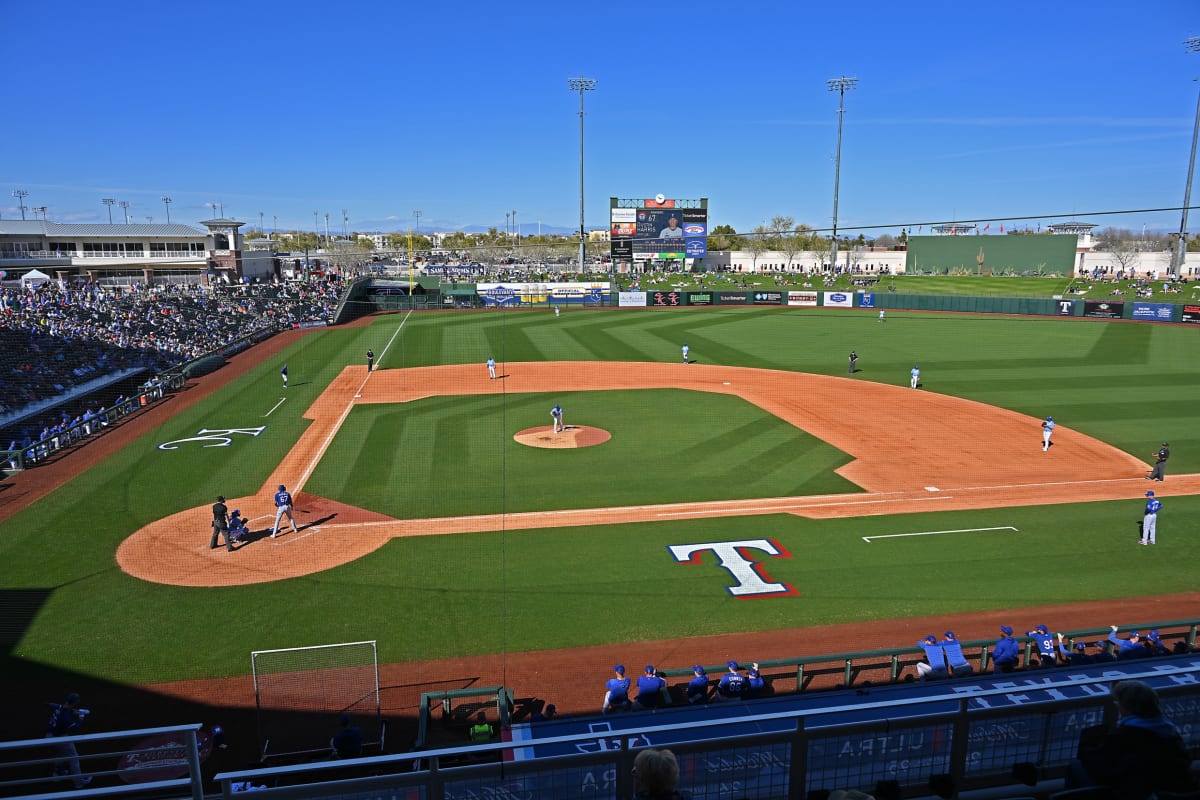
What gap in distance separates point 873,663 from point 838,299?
57.4 metres

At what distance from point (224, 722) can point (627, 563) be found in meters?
7.41

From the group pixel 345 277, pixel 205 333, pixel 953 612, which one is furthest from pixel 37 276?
pixel 953 612

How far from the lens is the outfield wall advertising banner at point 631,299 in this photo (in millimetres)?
62750

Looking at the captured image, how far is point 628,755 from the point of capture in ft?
12.0

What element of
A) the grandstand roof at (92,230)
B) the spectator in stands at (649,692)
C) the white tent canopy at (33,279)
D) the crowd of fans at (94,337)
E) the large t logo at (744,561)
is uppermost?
the grandstand roof at (92,230)

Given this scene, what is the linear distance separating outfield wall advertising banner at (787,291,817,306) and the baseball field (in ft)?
105

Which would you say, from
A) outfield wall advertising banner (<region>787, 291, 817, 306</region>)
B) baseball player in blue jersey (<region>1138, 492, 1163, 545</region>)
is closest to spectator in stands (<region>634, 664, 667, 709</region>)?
baseball player in blue jersey (<region>1138, 492, 1163, 545</region>)

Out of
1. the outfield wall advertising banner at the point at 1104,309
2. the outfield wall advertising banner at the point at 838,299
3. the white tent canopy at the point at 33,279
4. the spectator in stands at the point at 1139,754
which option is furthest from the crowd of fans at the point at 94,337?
the outfield wall advertising banner at the point at 1104,309

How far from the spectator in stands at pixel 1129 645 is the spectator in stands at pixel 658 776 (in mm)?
8596

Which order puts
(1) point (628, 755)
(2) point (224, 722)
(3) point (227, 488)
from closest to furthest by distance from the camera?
(1) point (628, 755), (2) point (224, 722), (3) point (227, 488)

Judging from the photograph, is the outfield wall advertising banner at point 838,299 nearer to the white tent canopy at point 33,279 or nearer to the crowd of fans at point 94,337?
the crowd of fans at point 94,337

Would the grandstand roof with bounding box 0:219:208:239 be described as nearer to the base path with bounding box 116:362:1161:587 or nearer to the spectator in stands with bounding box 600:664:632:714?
the base path with bounding box 116:362:1161:587

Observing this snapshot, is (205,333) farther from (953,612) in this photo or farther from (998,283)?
(998,283)

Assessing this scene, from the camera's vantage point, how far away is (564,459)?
845 inches
